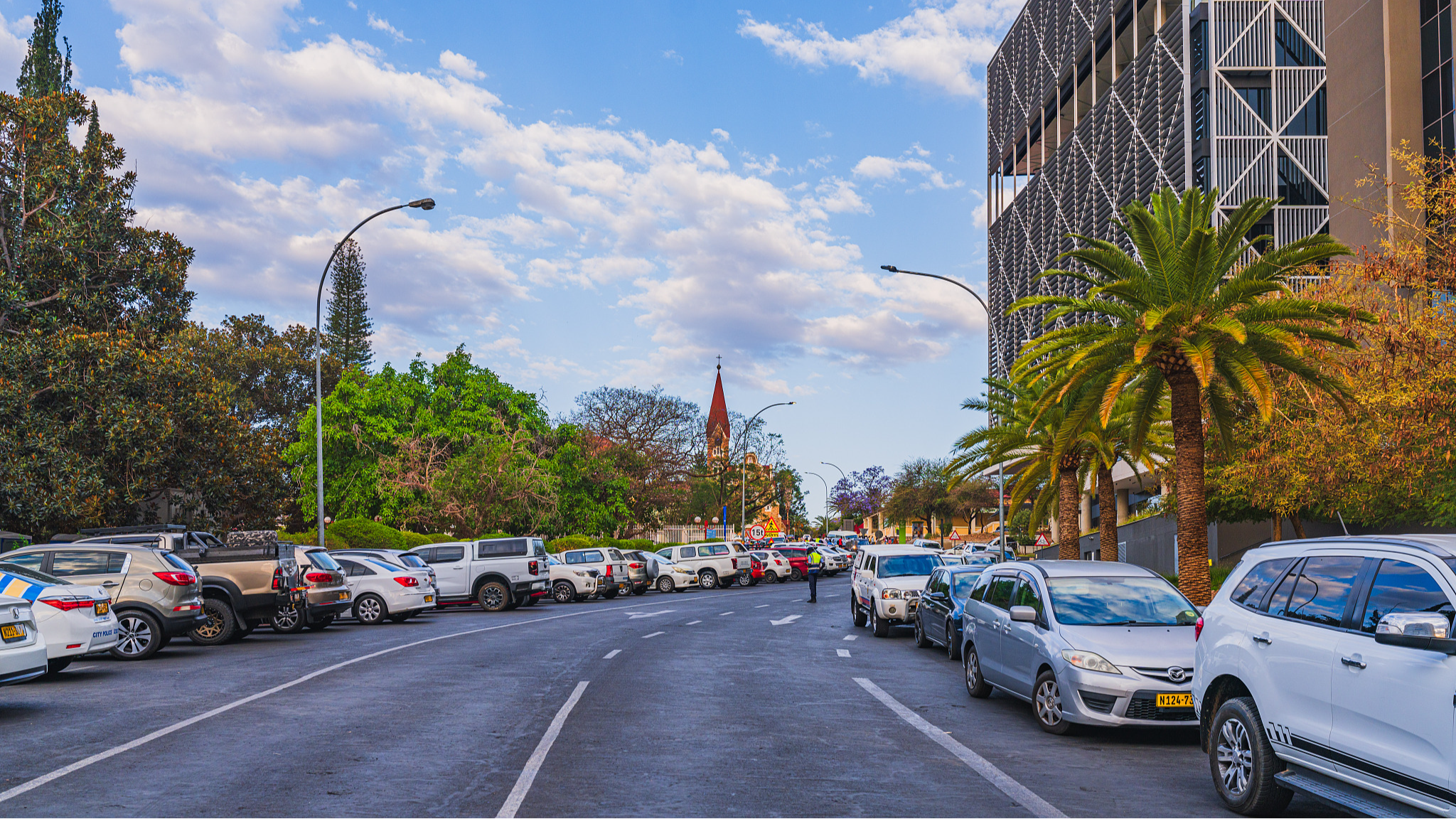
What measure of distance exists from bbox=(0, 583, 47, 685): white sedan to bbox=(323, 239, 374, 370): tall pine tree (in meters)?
69.7

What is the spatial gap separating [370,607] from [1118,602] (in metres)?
18.3

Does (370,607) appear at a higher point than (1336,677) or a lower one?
lower

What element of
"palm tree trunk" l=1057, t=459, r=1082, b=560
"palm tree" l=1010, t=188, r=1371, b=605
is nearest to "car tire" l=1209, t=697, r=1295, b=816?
"palm tree" l=1010, t=188, r=1371, b=605

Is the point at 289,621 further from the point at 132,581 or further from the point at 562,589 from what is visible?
the point at 562,589

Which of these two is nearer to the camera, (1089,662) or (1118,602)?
(1089,662)

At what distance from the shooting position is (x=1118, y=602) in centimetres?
1091

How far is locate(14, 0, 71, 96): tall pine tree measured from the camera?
39312 millimetres

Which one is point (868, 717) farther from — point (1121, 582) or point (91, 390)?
point (91, 390)

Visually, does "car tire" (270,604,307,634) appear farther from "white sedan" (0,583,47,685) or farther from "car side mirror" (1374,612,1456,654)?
"car side mirror" (1374,612,1456,654)

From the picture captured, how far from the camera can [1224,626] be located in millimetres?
7461

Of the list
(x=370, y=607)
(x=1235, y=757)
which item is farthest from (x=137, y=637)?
(x=1235, y=757)

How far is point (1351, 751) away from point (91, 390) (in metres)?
30.8

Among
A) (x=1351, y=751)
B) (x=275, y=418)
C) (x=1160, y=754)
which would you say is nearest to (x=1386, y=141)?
(x=1160, y=754)

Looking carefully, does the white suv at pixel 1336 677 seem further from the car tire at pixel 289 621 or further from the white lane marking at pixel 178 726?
the car tire at pixel 289 621
